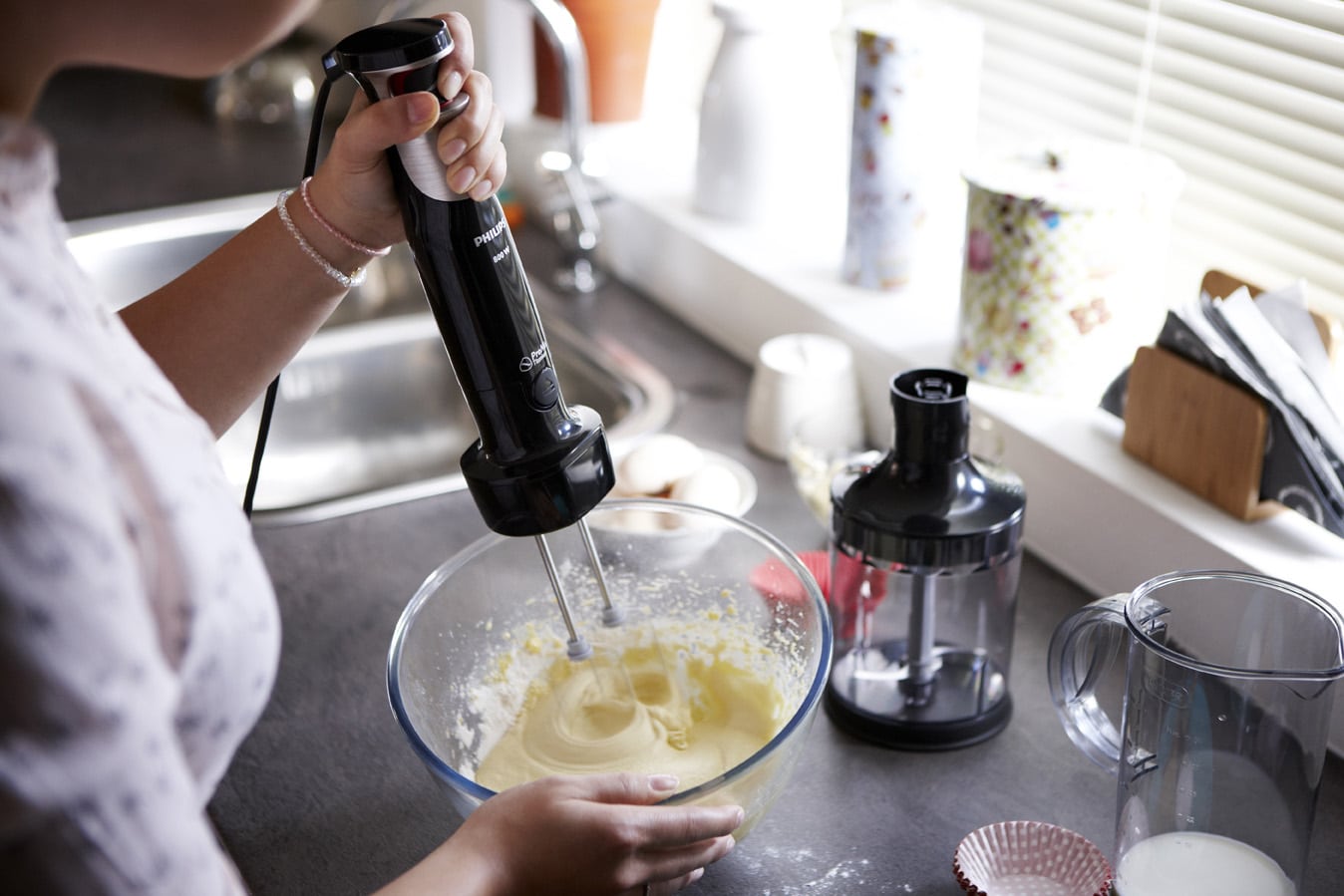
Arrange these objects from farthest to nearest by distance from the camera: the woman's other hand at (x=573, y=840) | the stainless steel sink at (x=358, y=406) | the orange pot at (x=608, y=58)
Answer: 1. the orange pot at (x=608, y=58)
2. the stainless steel sink at (x=358, y=406)
3. the woman's other hand at (x=573, y=840)

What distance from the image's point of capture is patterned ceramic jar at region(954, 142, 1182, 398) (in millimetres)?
1115

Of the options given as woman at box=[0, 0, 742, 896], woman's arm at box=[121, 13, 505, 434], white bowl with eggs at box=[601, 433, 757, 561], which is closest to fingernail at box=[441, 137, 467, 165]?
woman at box=[0, 0, 742, 896]

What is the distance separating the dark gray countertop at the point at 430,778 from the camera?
835mm

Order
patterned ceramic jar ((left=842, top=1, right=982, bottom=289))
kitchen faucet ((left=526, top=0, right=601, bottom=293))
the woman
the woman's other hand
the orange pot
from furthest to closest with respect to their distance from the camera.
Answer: the orange pot
kitchen faucet ((left=526, top=0, right=601, bottom=293))
patterned ceramic jar ((left=842, top=1, right=982, bottom=289))
the woman's other hand
the woman

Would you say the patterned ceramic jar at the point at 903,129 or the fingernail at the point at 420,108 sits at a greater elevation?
the fingernail at the point at 420,108

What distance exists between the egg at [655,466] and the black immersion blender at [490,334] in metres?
0.35

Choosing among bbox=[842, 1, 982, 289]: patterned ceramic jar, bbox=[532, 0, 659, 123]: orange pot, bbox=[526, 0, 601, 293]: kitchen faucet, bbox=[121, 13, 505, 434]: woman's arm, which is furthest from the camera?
bbox=[532, 0, 659, 123]: orange pot

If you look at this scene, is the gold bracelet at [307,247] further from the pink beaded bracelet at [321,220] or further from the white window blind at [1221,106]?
the white window blind at [1221,106]

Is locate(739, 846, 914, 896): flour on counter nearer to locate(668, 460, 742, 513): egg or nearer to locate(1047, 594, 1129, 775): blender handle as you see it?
locate(1047, 594, 1129, 775): blender handle

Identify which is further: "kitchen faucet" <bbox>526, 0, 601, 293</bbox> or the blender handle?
"kitchen faucet" <bbox>526, 0, 601, 293</bbox>

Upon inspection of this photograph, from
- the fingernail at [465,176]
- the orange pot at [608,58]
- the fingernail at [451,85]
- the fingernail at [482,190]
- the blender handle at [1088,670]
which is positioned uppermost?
the fingernail at [451,85]

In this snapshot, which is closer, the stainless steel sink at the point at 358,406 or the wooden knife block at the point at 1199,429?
the wooden knife block at the point at 1199,429

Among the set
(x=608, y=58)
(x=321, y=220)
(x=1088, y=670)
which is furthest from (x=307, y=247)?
(x=608, y=58)

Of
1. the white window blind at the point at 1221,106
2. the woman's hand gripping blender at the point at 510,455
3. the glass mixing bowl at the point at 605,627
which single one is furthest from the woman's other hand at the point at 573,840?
the white window blind at the point at 1221,106
